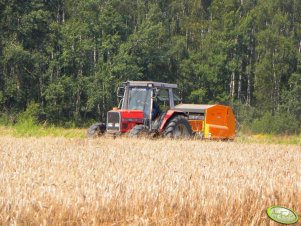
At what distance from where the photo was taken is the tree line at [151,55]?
33.5 meters

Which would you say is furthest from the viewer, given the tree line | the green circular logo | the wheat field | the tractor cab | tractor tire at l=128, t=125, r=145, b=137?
the tree line

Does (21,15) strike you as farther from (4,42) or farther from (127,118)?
(127,118)

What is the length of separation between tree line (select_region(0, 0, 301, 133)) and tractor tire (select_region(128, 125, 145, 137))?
1789 cm

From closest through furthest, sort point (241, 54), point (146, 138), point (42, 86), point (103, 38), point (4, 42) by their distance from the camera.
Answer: point (146, 138) < point (4, 42) < point (42, 86) < point (103, 38) < point (241, 54)

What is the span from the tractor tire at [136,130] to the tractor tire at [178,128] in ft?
3.01

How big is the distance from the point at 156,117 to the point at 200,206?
11443 millimetres

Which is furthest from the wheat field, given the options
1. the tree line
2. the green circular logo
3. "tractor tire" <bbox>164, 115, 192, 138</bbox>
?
the tree line

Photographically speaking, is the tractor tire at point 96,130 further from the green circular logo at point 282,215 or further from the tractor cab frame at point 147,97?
the green circular logo at point 282,215

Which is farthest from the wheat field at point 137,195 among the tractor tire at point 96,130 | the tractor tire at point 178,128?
the tractor tire at point 96,130

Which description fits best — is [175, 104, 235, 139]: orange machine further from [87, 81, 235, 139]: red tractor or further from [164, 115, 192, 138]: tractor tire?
[164, 115, 192, 138]: tractor tire

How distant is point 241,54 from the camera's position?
45.2 m

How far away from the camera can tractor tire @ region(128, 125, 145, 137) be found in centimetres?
1441

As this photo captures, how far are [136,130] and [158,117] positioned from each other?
157 centimetres

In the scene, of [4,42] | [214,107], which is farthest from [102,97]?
[214,107]
